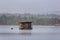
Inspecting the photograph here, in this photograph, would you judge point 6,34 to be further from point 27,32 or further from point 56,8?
point 56,8

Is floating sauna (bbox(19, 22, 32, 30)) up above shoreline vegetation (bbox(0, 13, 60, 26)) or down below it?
below

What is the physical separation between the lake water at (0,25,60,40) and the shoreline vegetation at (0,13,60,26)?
0.27ft

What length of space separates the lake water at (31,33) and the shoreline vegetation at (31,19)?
8 centimetres

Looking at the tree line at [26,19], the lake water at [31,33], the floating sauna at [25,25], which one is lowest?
the lake water at [31,33]

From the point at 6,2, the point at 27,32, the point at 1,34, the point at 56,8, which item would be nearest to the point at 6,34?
the point at 1,34

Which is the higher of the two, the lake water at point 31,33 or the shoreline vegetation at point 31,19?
the shoreline vegetation at point 31,19

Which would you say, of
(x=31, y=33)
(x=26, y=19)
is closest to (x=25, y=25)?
(x=26, y=19)

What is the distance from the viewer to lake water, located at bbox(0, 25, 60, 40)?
286cm

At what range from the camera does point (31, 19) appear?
295cm

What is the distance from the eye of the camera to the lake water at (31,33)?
286 cm

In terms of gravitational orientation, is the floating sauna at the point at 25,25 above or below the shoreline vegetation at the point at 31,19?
below

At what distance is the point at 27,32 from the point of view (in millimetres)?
3055

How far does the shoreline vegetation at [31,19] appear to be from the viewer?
2.88m

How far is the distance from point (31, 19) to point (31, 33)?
0.31 metres
